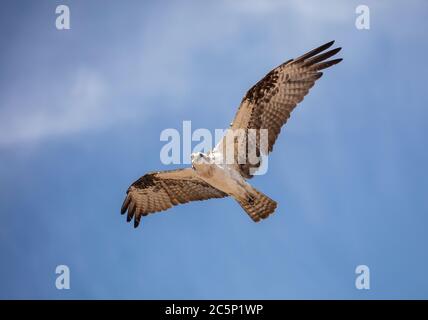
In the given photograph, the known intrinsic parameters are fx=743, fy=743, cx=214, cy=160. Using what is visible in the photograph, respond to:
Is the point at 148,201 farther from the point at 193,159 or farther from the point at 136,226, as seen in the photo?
the point at 193,159

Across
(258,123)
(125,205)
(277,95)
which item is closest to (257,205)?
(258,123)

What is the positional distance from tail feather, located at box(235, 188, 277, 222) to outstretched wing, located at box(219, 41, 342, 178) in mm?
846

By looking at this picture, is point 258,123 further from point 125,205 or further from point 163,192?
point 125,205

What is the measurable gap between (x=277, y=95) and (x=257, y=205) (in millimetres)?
1989

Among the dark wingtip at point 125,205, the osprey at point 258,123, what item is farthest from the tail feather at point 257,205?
the dark wingtip at point 125,205

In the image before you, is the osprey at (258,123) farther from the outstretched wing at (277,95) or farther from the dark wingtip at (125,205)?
the dark wingtip at (125,205)

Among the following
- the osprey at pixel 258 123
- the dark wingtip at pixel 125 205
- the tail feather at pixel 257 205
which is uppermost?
the osprey at pixel 258 123

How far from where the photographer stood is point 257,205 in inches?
522

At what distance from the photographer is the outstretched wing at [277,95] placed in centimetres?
1302

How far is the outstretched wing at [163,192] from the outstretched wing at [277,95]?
1.32 m

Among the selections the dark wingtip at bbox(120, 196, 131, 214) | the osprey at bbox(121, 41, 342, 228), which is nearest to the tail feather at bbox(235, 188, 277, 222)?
the osprey at bbox(121, 41, 342, 228)

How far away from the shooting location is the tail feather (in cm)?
1316
